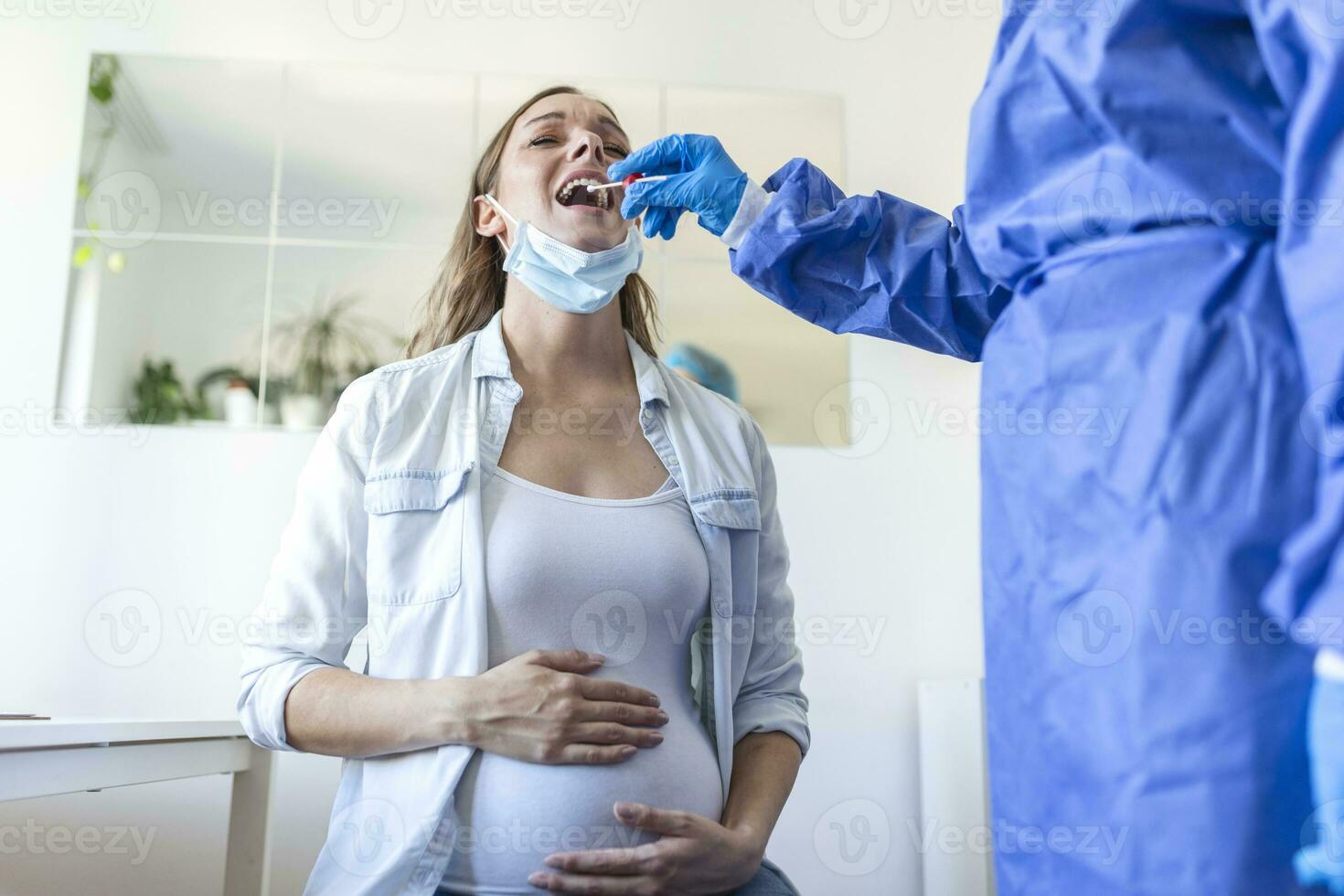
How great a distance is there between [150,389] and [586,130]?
1.46 metres

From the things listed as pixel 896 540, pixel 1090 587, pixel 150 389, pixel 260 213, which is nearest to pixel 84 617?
pixel 150 389

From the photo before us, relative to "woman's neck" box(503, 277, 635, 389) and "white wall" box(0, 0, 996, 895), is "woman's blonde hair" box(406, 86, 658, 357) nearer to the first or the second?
"woman's neck" box(503, 277, 635, 389)

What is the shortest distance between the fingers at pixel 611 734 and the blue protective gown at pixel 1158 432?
0.43 metres

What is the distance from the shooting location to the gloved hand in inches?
46.3

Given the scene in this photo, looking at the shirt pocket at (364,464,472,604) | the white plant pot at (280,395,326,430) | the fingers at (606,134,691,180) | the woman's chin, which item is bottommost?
the shirt pocket at (364,464,472,604)

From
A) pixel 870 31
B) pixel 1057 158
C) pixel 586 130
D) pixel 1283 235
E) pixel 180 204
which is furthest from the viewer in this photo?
pixel 870 31

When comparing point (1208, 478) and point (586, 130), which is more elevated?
point (586, 130)

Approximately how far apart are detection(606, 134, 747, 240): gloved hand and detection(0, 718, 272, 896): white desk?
0.87m

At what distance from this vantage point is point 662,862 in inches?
43.6

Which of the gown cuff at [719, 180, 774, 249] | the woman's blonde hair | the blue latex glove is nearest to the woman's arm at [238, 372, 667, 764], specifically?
the woman's blonde hair

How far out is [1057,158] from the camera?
2.76 feet

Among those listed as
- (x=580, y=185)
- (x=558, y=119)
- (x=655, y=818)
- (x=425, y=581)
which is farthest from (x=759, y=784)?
(x=558, y=119)

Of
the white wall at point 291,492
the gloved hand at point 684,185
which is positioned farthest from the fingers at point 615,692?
the white wall at point 291,492

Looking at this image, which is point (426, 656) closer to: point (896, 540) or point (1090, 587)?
point (1090, 587)
